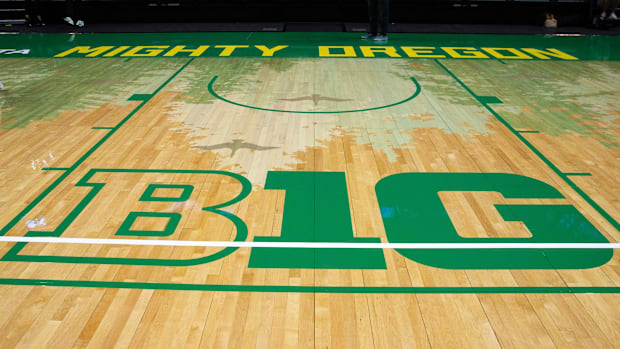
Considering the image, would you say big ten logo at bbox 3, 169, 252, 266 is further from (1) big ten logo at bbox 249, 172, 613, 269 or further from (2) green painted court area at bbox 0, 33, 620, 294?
(1) big ten logo at bbox 249, 172, 613, 269

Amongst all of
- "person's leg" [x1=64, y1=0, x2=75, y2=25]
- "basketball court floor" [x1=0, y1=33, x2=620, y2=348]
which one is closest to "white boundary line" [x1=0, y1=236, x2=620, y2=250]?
"basketball court floor" [x1=0, y1=33, x2=620, y2=348]

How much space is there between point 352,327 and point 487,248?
1.19 meters

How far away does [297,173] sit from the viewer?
168 inches

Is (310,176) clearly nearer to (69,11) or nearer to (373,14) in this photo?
(373,14)

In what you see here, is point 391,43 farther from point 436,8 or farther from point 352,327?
point 352,327

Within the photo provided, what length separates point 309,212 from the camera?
12.0 feet

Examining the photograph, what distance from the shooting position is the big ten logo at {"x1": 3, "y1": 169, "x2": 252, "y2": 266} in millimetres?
3146

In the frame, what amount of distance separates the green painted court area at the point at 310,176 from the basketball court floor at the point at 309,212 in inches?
0.7

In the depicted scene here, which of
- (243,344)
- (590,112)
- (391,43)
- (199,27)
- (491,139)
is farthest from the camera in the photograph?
(199,27)

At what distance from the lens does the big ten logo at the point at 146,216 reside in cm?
315

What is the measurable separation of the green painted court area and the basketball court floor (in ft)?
0.06

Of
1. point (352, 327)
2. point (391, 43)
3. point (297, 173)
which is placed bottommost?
point (352, 327)

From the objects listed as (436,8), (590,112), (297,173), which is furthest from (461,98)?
(436,8)

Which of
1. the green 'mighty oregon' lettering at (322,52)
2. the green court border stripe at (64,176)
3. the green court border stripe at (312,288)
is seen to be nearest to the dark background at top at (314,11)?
the green 'mighty oregon' lettering at (322,52)
